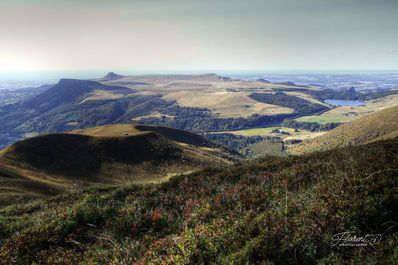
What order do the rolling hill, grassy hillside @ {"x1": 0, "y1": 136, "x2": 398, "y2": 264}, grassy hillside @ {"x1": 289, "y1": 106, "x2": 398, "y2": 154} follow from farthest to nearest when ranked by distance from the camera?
grassy hillside @ {"x1": 289, "y1": 106, "x2": 398, "y2": 154} < the rolling hill < grassy hillside @ {"x1": 0, "y1": 136, "x2": 398, "y2": 264}

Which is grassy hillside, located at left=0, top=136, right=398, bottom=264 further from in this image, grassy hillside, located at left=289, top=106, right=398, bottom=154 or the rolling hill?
grassy hillside, located at left=289, top=106, right=398, bottom=154

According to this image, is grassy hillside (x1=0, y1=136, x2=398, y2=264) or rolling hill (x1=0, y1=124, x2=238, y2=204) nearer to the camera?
grassy hillside (x1=0, y1=136, x2=398, y2=264)

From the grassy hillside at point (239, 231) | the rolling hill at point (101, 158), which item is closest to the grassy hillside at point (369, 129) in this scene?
the rolling hill at point (101, 158)

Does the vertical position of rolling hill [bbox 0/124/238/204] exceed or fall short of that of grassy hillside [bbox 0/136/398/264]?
it falls short

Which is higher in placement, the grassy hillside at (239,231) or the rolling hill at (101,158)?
the grassy hillside at (239,231)

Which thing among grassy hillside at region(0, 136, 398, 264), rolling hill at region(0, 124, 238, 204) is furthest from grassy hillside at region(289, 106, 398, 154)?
grassy hillside at region(0, 136, 398, 264)

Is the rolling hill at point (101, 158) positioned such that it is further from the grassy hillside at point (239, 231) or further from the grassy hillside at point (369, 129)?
the grassy hillside at point (369, 129)

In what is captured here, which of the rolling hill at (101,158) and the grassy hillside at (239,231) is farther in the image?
the rolling hill at (101,158)

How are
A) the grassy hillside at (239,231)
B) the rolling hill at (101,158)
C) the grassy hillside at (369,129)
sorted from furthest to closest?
the grassy hillside at (369,129) → the rolling hill at (101,158) → the grassy hillside at (239,231)

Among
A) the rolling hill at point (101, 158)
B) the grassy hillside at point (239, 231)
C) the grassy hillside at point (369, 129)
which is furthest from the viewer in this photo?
the grassy hillside at point (369, 129)

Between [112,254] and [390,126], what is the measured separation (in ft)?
323

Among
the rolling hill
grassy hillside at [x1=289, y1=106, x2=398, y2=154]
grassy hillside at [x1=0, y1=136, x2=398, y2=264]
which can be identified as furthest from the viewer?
grassy hillside at [x1=289, y1=106, x2=398, y2=154]

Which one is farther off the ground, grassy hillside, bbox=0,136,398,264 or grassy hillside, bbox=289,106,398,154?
grassy hillside, bbox=0,136,398,264

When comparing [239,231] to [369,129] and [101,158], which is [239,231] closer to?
[101,158]
